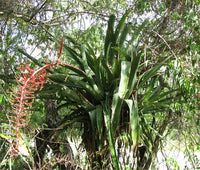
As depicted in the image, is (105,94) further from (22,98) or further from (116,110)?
(22,98)

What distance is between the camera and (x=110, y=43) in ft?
8.21

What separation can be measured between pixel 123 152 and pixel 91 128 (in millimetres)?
369

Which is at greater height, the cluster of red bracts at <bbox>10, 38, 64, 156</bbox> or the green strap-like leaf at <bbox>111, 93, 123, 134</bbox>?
the cluster of red bracts at <bbox>10, 38, 64, 156</bbox>

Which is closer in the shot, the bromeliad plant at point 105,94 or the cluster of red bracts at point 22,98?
the cluster of red bracts at point 22,98

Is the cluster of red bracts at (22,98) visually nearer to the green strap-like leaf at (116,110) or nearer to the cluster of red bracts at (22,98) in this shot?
the cluster of red bracts at (22,98)

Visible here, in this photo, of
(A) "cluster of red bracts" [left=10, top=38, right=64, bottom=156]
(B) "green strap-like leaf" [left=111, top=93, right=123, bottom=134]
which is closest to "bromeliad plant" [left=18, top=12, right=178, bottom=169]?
(B) "green strap-like leaf" [left=111, top=93, right=123, bottom=134]

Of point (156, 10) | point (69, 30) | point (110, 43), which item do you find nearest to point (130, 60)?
point (110, 43)

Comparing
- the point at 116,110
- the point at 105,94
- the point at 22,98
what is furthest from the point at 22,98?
the point at 105,94

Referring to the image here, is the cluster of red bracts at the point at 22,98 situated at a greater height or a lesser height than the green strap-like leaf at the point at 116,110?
greater

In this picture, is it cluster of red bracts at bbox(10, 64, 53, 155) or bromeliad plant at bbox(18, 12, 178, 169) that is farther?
bromeliad plant at bbox(18, 12, 178, 169)

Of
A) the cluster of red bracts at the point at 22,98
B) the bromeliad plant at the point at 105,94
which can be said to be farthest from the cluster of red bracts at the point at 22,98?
the bromeliad plant at the point at 105,94

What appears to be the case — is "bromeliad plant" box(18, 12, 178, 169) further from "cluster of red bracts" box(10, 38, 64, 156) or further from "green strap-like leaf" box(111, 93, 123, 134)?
"cluster of red bracts" box(10, 38, 64, 156)

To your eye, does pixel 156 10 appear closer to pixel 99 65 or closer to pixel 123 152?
pixel 99 65

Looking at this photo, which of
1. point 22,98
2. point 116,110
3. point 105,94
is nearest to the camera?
point 22,98
